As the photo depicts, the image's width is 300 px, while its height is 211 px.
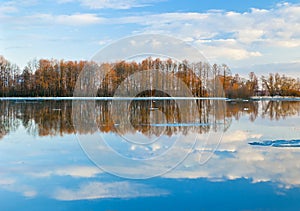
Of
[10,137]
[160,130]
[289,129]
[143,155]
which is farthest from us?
[289,129]

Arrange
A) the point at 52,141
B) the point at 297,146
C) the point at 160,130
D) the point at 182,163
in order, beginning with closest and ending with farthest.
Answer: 1. the point at 182,163
2. the point at 297,146
3. the point at 52,141
4. the point at 160,130

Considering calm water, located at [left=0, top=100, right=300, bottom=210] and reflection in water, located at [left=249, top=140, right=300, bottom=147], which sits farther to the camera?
reflection in water, located at [left=249, top=140, right=300, bottom=147]

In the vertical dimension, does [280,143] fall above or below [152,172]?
above

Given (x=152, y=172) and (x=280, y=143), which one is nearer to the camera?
(x=152, y=172)

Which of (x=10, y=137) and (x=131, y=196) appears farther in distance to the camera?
(x=10, y=137)

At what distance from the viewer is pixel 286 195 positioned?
517 cm

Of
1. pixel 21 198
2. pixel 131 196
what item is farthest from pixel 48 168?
pixel 131 196

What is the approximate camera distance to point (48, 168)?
6.77m

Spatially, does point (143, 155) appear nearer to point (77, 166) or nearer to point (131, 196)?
point (77, 166)

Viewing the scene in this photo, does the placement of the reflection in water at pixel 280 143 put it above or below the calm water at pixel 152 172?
above

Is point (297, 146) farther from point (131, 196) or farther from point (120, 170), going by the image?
point (131, 196)

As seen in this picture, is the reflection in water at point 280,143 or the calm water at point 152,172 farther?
the reflection in water at point 280,143

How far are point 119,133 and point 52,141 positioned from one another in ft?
6.67

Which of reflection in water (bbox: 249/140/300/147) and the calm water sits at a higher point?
reflection in water (bbox: 249/140/300/147)
